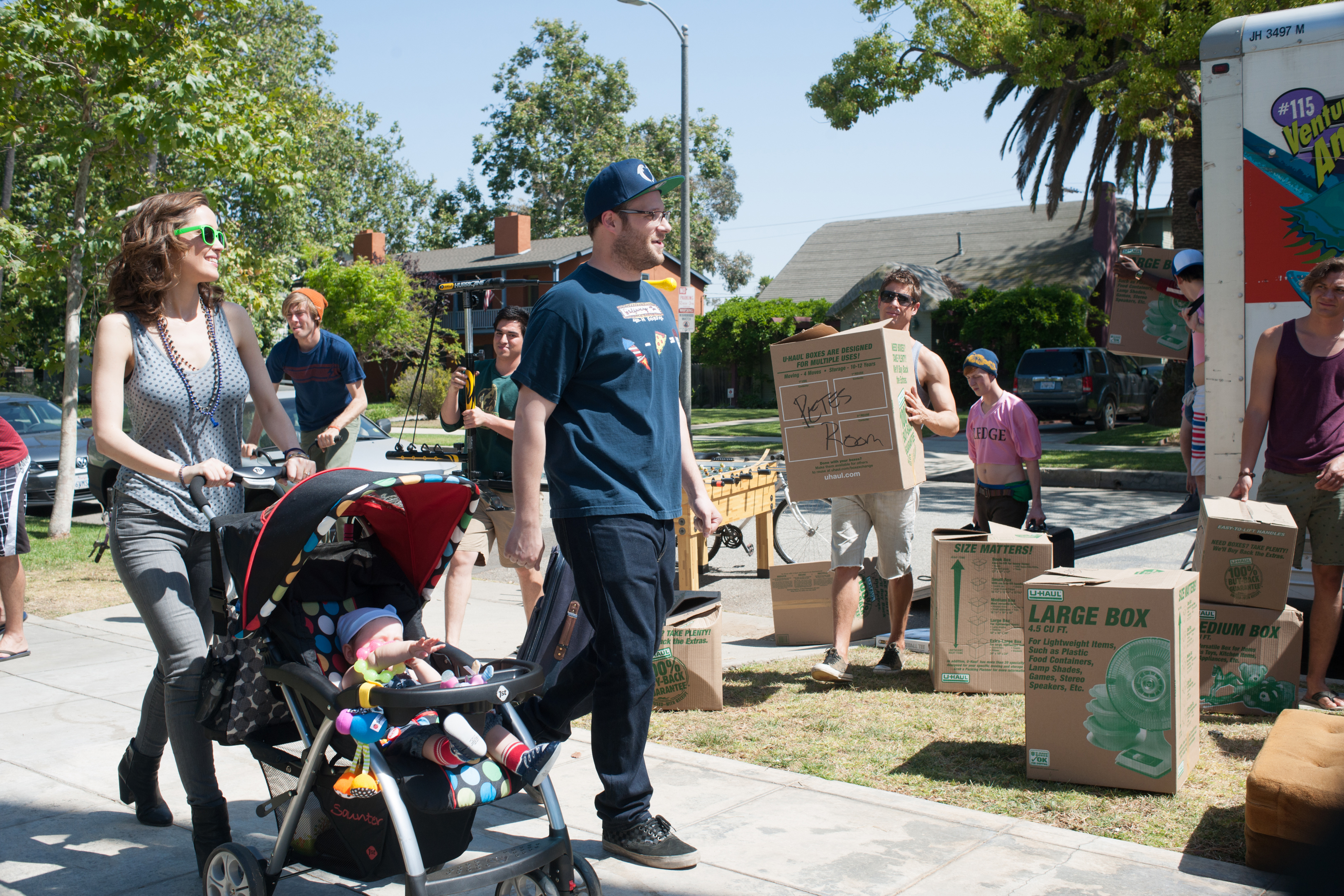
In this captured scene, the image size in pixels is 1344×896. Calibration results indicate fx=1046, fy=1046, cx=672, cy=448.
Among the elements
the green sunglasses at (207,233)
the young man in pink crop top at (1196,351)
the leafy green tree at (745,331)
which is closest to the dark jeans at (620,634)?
the green sunglasses at (207,233)

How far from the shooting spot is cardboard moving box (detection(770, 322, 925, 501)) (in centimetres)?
515

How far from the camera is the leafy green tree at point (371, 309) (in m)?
→ 41.8

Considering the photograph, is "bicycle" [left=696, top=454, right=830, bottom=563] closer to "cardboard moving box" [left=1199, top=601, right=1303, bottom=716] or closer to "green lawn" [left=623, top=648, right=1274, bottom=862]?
"green lawn" [left=623, top=648, right=1274, bottom=862]

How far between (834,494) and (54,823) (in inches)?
141

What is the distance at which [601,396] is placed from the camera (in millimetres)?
3402

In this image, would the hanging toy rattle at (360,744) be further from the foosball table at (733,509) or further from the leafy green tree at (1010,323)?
the leafy green tree at (1010,323)

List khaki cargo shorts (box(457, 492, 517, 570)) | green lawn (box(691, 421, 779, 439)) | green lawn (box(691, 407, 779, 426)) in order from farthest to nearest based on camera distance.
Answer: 1. green lawn (box(691, 407, 779, 426))
2. green lawn (box(691, 421, 779, 439))
3. khaki cargo shorts (box(457, 492, 517, 570))

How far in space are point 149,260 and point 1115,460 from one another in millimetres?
15577

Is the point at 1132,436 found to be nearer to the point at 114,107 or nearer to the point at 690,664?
the point at 690,664

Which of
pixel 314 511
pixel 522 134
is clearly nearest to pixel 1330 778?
pixel 314 511

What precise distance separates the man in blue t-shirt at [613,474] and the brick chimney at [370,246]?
47.4 m

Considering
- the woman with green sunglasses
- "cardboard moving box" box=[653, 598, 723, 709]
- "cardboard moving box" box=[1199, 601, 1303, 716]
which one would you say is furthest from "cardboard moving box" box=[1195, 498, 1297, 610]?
the woman with green sunglasses

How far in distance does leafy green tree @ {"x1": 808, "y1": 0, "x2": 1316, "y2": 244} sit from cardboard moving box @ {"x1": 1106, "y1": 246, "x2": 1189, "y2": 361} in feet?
25.2

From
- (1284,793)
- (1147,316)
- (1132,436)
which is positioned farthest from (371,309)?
(1284,793)
